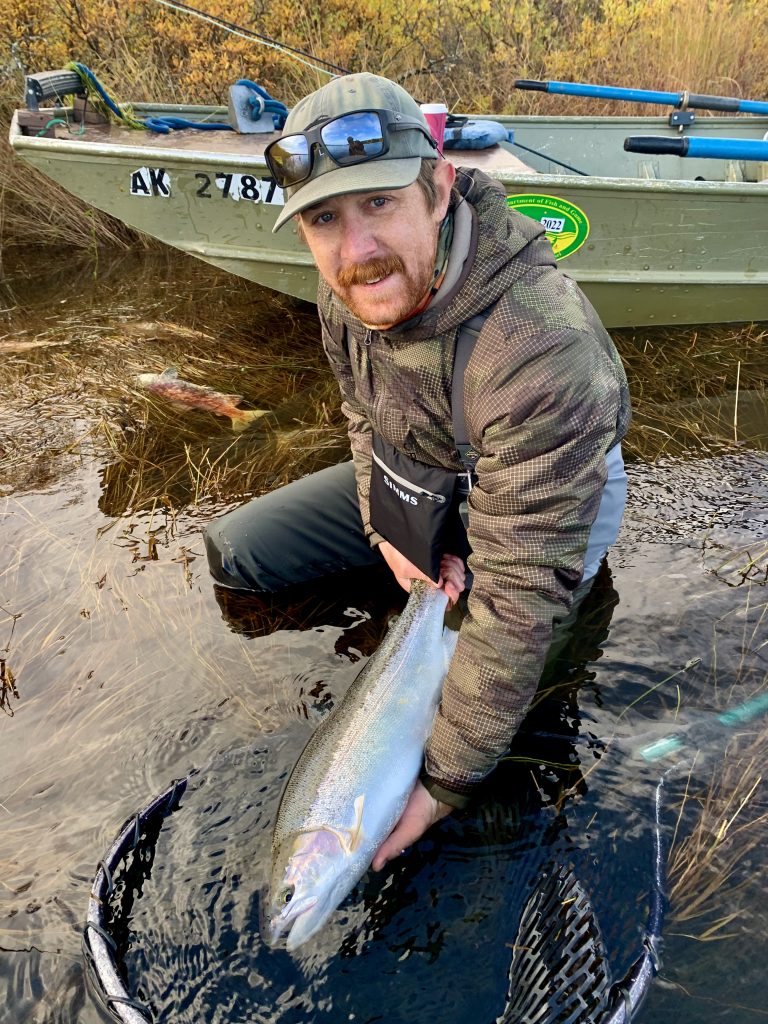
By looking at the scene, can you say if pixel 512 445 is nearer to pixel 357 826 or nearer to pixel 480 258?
pixel 480 258

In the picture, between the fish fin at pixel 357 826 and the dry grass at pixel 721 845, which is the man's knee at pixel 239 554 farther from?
the dry grass at pixel 721 845

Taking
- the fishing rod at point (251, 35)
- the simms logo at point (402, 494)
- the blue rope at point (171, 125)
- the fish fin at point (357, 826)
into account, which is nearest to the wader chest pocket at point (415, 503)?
the simms logo at point (402, 494)

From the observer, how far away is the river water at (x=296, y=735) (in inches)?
91.7

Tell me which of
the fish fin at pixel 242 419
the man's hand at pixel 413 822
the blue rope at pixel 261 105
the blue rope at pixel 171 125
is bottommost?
the man's hand at pixel 413 822

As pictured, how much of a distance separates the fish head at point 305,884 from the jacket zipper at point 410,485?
1.25 metres

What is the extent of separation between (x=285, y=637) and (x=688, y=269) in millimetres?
4314

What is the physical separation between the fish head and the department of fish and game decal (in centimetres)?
436

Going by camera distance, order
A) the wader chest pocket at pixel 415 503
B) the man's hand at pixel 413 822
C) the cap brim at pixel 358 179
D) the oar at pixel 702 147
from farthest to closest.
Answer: the oar at pixel 702 147 < the wader chest pocket at pixel 415 503 < the man's hand at pixel 413 822 < the cap brim at pixel 358 179

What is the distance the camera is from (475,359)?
7.80ft

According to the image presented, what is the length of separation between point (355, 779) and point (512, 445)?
1134 millimetres

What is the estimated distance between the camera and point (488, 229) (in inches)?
96.5

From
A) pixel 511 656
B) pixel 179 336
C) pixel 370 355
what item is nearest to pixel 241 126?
pixel 179 336

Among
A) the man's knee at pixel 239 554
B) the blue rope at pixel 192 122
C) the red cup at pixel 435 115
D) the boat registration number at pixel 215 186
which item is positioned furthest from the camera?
the blue rope at pixel 192 122

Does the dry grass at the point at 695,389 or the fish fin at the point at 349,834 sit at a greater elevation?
the fish fin at the point at 349,834
